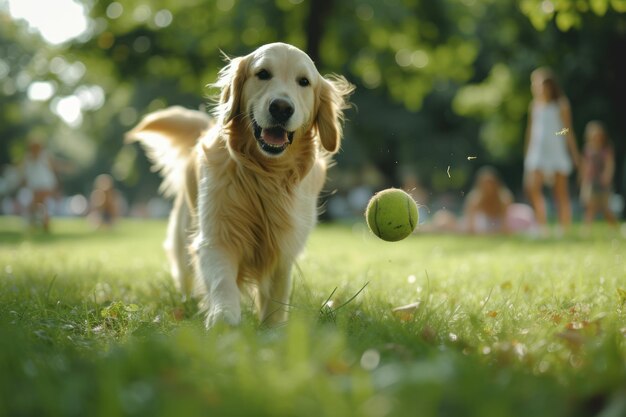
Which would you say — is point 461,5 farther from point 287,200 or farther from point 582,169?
point 287,200

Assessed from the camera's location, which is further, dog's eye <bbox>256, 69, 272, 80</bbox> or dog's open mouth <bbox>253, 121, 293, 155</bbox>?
dog's eye <bbox>256, 69, 272, 80</bbox>

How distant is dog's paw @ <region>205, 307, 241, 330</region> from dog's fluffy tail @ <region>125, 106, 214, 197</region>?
2021 mm

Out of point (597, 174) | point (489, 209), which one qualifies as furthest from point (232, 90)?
point (489, 209)

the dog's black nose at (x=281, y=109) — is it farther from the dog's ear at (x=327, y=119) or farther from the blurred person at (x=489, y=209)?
the blurred person at (x=489, y=209)

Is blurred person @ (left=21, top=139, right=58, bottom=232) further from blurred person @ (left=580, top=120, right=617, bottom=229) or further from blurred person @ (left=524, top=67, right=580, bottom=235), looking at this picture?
blurred person @ (left=580, top=120, right=617, bottom=229)

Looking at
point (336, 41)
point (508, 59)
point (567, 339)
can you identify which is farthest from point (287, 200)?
point (508, 59)

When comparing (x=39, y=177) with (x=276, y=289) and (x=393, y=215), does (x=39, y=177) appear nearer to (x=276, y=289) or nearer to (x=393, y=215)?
(x=276, y=289)

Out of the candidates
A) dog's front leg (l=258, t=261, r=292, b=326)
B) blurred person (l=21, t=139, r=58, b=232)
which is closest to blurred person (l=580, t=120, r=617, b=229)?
dog's front leg (l=258, t=261, r=292, b=326)

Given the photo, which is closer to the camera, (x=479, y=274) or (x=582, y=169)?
(x=479, y=274)

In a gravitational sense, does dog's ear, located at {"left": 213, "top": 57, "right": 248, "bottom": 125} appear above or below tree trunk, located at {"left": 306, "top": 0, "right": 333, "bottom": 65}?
below

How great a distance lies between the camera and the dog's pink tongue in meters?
3.37

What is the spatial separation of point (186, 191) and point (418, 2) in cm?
1298

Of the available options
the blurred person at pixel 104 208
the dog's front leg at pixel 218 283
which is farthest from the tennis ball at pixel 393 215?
the blurred person at pixel 104 208

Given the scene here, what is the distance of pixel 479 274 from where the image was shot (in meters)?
5.01
